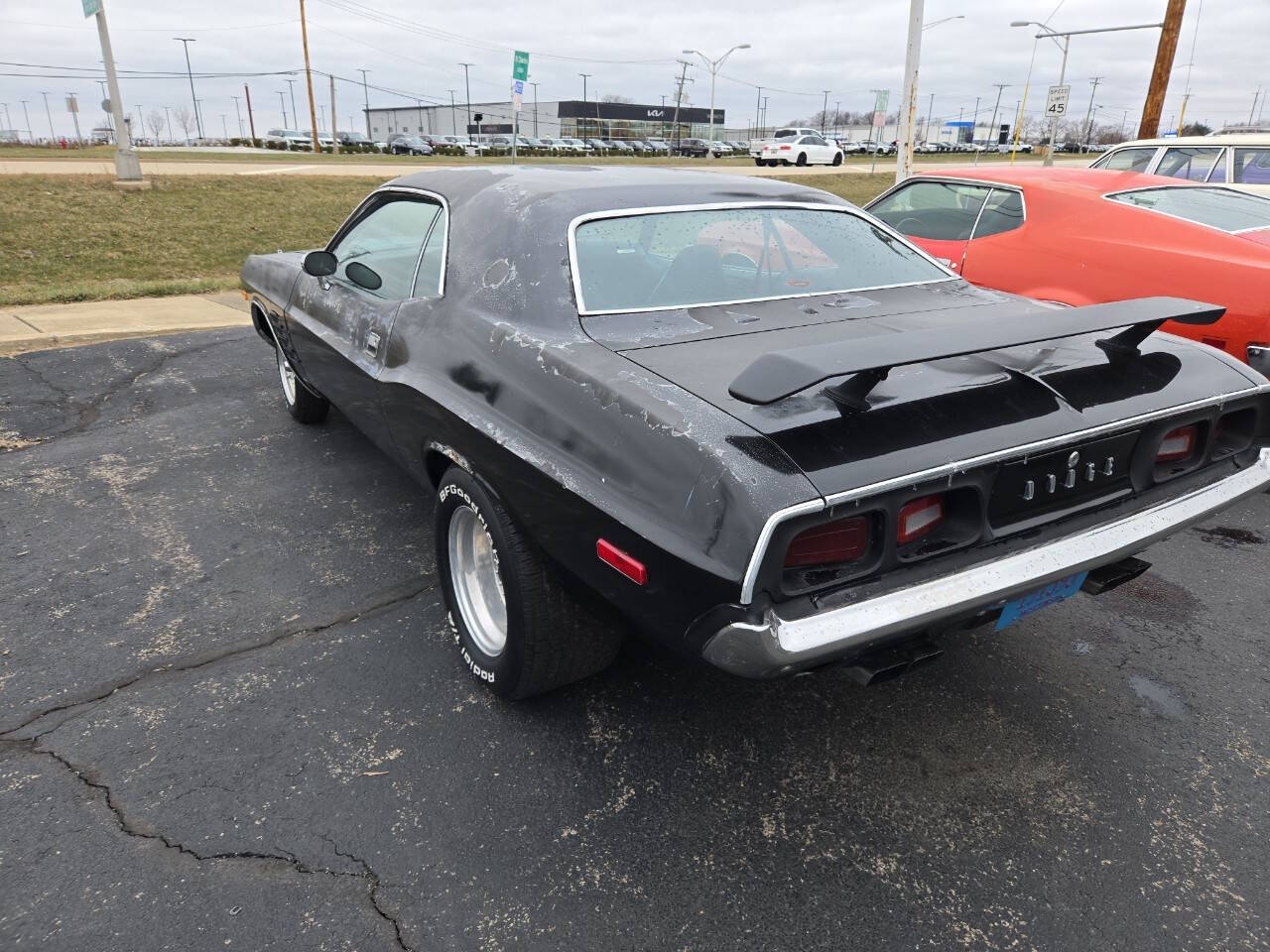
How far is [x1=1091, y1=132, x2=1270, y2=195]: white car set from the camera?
9.18 m

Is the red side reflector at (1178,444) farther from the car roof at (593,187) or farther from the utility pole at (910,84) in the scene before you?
the utility pole at (910,84)

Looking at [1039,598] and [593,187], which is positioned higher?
[593,187]

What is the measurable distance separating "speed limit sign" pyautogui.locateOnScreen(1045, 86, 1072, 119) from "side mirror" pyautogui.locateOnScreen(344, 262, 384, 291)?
68.0ft

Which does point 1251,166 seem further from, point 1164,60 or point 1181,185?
point 1164,60

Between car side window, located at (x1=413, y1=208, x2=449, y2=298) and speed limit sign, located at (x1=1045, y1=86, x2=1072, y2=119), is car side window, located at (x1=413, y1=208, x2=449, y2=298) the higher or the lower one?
the lower one

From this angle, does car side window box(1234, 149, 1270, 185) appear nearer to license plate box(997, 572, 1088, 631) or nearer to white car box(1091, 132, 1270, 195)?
white car box(1091, 132, 1270, 195)

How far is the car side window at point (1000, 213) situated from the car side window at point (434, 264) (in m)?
3.91

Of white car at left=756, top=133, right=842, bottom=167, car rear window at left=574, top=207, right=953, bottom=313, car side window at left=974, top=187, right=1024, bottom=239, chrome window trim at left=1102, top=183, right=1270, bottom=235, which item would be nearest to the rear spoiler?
car rear window at left=574, top=207, right=953, bottom=313

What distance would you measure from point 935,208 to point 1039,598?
15.0ft

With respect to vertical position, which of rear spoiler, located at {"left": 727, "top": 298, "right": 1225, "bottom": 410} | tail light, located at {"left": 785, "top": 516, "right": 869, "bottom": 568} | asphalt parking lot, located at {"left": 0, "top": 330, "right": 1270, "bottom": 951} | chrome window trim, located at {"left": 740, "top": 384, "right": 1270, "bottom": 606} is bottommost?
asphalt parking lot, located at {"left": 0, "top": 330, "right": 1270, "bottom": 951}

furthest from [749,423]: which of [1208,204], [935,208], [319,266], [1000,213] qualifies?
[1208,204]

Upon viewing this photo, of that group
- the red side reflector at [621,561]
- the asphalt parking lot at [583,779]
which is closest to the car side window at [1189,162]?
the asphalt parking lot at [583,779]

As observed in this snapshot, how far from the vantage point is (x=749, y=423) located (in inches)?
74.2

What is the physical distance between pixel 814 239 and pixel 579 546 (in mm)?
1729
